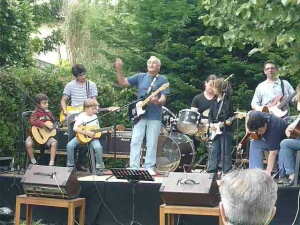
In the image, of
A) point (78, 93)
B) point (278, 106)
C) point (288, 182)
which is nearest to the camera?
point (288, 182)

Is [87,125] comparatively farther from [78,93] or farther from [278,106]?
[278,106]

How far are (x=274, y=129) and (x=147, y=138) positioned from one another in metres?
1.79

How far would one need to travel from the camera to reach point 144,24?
476 inches

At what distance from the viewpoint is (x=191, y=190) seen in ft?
18.8

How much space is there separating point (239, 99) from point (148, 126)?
159 inches

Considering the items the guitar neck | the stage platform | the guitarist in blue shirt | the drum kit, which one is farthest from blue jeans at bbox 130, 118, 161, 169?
the guitar neck

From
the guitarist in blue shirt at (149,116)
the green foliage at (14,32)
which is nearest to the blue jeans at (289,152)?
the guitarist in blue shirt at (149,116)

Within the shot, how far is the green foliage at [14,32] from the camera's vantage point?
481 inches

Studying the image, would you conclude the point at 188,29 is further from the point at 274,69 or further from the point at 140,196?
the point at 140,196

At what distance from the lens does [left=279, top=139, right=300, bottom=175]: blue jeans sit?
20.8ft

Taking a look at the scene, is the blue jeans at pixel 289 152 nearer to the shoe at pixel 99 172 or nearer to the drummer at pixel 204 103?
the drummer at pixel 204 103

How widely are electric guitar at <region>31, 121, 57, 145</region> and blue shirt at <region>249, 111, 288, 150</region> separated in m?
3.31

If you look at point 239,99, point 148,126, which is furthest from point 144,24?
point 148,126

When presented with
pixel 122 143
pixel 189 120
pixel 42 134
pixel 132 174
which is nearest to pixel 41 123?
pixel 42 134
